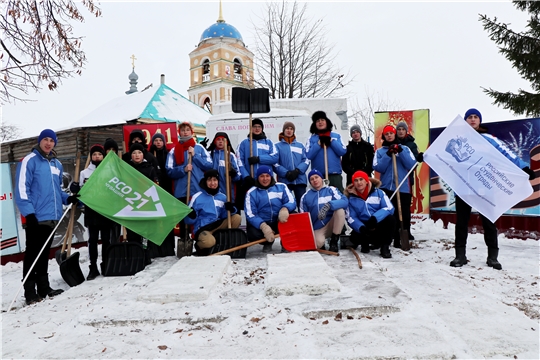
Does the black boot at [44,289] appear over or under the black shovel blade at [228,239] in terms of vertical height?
under

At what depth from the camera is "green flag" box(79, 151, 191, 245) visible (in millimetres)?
4715

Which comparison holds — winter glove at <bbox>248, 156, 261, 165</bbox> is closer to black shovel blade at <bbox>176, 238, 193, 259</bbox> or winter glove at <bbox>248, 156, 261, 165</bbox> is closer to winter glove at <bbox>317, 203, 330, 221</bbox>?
winter glove at <bbox>317, 203, 330, 221</bbox>

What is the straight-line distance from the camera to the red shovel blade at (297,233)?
5.14 m

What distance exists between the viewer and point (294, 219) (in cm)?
522

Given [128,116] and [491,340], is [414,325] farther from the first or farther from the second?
[128,116]

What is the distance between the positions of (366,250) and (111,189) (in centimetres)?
369

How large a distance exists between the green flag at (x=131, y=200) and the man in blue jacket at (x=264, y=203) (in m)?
0.97

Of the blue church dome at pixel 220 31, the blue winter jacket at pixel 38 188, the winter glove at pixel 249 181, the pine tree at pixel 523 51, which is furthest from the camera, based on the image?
the blue church dome at pixel 220 31

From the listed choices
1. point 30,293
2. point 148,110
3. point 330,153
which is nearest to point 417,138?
point 330,153

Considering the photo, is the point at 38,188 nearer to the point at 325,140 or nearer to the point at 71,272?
the point at 71,272

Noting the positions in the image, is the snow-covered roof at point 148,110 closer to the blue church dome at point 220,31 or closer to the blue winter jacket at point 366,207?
the blue winter jacket at point 366,207

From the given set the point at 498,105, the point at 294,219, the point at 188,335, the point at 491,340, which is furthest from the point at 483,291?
the point at 498,105

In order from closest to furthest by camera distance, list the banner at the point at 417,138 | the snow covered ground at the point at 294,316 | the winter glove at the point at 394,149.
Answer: the snow covered ground at the point at 294,316, the winter glove at the point at 394,149, the banner at the point at 417,138

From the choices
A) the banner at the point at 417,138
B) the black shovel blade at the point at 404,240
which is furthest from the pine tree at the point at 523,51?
the black shovel blade at the point at 404,240
